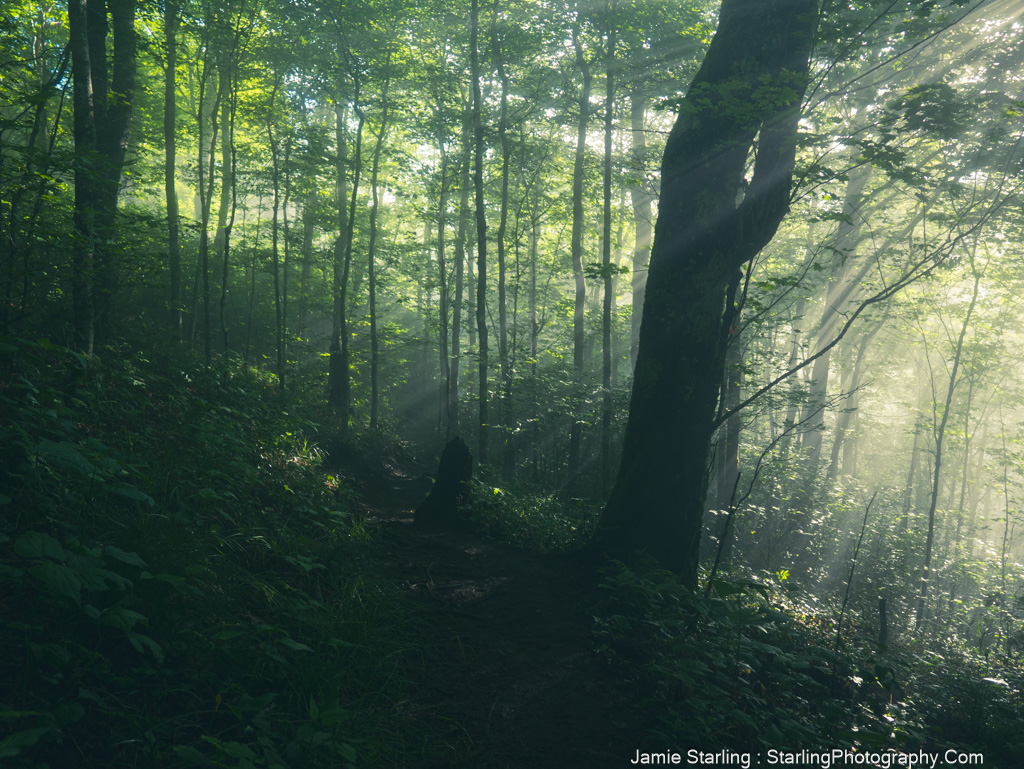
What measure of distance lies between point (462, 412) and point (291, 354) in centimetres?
681

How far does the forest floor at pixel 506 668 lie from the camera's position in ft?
10.0

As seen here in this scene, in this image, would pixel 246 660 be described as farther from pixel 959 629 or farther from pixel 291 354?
pixel 959 629

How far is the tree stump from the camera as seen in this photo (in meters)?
7.86

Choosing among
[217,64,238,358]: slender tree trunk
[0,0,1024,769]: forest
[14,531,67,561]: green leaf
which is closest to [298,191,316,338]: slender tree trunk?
[217,64,238,358]: slender tree trunk

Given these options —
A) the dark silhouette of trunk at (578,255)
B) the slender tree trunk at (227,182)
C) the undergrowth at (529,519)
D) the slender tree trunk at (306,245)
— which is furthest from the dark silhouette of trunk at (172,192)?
the dark silhouette of trunk at (578,255)

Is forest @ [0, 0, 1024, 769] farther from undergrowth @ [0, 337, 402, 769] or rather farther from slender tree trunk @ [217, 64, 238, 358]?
slender tree trunk @ [217, 64, 238, 358]

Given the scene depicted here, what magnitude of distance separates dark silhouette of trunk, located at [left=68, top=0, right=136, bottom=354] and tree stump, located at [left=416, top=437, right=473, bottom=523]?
4688 millimetres

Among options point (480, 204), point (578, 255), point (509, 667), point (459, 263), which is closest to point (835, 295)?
point (578, 255)

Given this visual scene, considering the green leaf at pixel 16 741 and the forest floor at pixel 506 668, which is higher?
the green leaf at pixel 16 741

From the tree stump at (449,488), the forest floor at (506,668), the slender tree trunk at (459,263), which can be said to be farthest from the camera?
the slender tree trunk at (459,263)

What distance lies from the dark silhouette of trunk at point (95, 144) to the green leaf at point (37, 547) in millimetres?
3219

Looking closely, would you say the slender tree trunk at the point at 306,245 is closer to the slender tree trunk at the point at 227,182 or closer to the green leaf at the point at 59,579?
the slender tree trunk at the point at 227,182

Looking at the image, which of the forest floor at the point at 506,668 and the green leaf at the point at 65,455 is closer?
the green leaf at the point at 65,455

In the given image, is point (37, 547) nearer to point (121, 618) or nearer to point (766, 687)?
point (121, 618)
